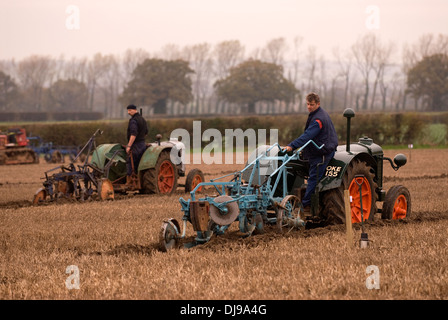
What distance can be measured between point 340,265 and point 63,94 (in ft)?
369

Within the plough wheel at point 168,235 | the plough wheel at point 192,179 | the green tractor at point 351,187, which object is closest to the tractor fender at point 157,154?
the plough wheel at point 192,179

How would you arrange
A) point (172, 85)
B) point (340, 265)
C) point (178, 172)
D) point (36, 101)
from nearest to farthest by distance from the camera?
point (340, 265) → point (178, 172) → point (172, 85) → point (36, 101)

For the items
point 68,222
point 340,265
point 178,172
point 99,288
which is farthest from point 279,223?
point 178,172

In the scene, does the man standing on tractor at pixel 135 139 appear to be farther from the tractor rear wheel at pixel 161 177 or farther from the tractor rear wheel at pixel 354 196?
the tractor rear wheel at pixel 354 196

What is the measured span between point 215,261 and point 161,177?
8.38 meters

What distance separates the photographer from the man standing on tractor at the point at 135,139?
14.5 m

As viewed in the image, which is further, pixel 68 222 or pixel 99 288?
pixel 68 222

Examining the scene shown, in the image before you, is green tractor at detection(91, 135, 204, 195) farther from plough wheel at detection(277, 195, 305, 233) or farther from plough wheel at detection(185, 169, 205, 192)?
plough wheel at detection(277, 195, 305, 233)

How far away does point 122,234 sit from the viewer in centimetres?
980

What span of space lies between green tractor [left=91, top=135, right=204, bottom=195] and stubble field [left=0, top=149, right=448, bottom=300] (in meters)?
2.89

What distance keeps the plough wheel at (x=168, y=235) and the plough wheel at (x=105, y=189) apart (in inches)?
225

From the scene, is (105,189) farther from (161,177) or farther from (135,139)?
(161,177)

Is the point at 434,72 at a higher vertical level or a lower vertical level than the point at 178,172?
higher
